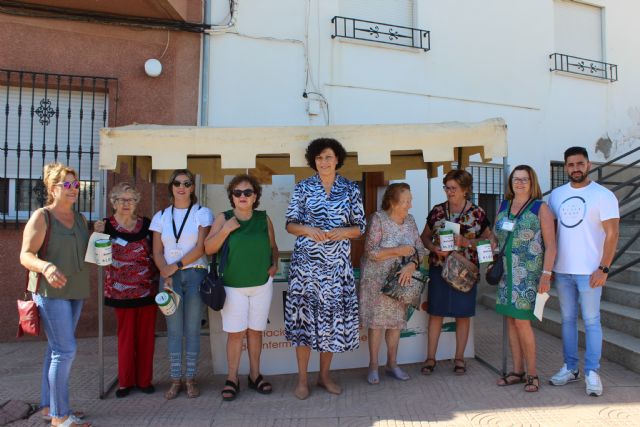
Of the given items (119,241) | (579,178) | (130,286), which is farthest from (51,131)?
(579,178)

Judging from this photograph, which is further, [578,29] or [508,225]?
[578,29]

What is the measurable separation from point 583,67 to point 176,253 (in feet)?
26.4

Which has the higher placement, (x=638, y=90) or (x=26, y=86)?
(x=638, y=90)

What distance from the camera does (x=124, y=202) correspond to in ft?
12.0

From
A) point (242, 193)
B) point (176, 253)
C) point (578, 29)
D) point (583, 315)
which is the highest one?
point (578, 29)

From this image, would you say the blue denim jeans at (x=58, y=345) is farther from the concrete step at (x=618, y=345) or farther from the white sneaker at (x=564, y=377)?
the concrete step at (x=618, y=345)

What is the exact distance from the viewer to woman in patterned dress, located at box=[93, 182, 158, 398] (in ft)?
12.1

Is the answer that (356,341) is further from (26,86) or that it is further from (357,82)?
(26,86)

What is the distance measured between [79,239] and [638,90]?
9.82 meters

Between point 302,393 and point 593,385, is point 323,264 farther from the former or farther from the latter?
point 593,385

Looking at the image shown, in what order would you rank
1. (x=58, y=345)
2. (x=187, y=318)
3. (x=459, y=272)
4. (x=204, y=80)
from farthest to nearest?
(x=204, y=80)
(x=459, y=272)
(x=187, y=318)
(x=58, y=345)

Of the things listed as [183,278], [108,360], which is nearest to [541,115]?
[183,278]

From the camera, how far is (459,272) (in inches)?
157

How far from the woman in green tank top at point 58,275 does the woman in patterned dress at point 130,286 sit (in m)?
0.38
